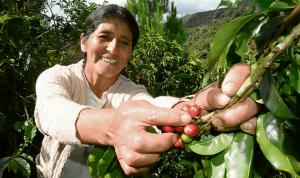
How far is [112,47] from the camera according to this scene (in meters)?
1.68

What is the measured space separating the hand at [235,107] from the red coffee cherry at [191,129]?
0.12ft

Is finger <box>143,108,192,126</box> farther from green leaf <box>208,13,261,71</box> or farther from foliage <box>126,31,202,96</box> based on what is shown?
foliage <box>126,31,202,96</box>

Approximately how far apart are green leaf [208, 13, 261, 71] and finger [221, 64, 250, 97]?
50 millimetres

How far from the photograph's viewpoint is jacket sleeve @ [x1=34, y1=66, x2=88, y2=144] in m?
0.96

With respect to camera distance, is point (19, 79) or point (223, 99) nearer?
point (223, 99)

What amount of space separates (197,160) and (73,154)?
78 centimetres

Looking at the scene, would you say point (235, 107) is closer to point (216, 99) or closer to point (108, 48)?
point (216, 99)

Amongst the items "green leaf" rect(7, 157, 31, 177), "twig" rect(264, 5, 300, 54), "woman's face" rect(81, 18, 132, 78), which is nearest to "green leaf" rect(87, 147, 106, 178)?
"twig" rect(264, 5, 300, 54)

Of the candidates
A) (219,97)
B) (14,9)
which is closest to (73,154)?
(219,97)

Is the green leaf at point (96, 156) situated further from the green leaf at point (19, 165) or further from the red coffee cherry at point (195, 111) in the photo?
the green leaf at point (19, 165)

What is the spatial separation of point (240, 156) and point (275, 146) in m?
0.07

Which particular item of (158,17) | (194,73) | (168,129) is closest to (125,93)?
(168,129)

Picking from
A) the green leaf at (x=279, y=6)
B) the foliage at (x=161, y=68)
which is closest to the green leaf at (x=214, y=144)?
the green leaf at (x=279, y=6)

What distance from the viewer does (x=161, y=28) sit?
8125 millimetres
